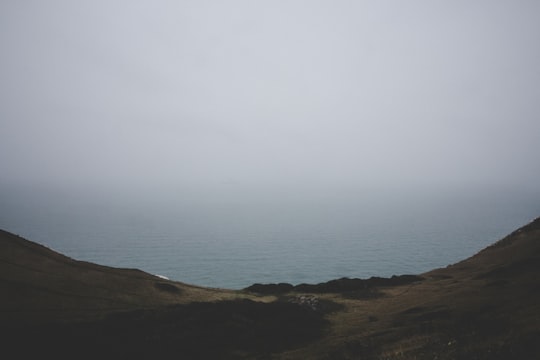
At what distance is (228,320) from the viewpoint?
3478 centimetres

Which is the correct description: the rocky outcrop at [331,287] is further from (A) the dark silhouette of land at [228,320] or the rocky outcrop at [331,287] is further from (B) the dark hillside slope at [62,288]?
(B) the dark hillside slope at [62,288]

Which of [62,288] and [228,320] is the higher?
[62,288]

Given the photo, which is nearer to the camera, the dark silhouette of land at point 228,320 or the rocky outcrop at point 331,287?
the dark silhouette of land at point 228,320

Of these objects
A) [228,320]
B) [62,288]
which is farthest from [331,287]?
[62,288]

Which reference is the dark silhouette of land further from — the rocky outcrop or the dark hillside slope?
the rocky outcrop

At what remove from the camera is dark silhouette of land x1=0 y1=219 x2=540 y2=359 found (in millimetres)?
23812

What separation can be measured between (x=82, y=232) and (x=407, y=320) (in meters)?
202

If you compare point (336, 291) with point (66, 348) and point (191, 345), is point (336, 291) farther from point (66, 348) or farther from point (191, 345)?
point (66, 348)

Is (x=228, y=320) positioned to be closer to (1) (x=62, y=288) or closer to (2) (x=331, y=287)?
(1) (x=62, y=288)

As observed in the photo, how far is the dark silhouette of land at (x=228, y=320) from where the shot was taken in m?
23.8

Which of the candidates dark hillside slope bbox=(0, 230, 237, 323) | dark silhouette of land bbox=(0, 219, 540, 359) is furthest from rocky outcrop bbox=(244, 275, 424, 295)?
dark hillside slope bbox=(0, 230, 237, 323)

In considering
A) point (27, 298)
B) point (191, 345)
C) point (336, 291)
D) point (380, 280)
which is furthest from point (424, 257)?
point (27, 298)

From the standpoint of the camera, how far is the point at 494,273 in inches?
1922

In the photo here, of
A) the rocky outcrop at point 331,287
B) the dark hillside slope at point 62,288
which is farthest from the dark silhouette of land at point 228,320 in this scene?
the rocky outcrop at point 331,287
